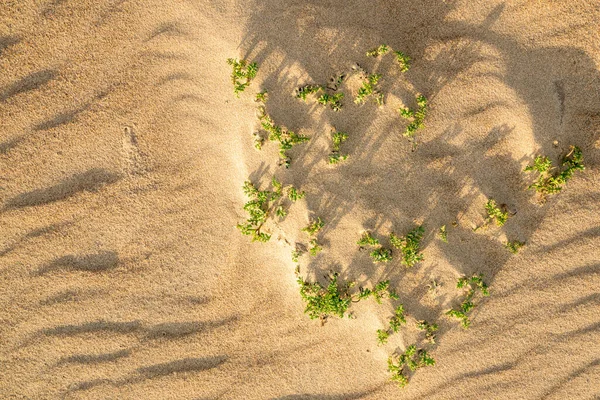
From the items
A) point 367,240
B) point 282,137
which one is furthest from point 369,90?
point 367,240

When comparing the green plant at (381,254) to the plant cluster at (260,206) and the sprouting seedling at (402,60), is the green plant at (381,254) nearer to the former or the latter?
the plant cluster at (260,206)

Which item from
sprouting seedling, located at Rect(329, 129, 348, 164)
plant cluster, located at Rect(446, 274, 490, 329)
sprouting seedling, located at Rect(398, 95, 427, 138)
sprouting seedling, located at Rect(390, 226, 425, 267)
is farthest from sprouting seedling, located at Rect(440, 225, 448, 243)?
sprouting seedling, located at Rect(329, 129, 348, 164)

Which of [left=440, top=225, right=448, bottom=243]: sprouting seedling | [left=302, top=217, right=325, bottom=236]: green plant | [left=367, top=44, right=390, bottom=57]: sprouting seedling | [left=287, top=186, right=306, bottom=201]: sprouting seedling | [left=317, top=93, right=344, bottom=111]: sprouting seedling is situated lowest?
[left=302, top=217, right=325, bottom=236]: green plant

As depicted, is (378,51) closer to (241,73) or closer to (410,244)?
(241,73)

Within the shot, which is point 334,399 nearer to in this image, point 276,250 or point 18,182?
point 276,250

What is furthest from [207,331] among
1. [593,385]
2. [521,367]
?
[593,385]

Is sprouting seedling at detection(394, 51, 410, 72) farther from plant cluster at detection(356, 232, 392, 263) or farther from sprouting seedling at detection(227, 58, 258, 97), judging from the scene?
plant cluster at detection(356, 232, 392, 263)

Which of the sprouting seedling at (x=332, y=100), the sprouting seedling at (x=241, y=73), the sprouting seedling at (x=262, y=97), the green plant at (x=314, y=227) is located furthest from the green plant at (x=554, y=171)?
the sprouting seedling at (x=241, y=73)
